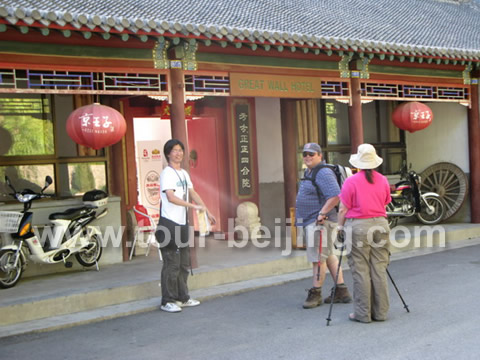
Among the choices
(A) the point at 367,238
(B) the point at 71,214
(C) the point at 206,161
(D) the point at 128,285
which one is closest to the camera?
(A) the point at 367,238

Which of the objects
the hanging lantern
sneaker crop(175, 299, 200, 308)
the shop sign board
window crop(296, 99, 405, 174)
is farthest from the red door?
sneaker crop(175, 299, 200, 308)

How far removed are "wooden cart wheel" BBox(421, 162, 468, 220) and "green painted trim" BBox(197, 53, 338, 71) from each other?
416cm

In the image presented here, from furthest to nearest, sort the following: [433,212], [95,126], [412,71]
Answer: [433,212], [412,71], [95,126]

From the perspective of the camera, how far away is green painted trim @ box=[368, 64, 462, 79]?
11.7m

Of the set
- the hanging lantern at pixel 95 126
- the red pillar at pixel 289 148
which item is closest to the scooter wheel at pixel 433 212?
the red pillar at pixel 289 148

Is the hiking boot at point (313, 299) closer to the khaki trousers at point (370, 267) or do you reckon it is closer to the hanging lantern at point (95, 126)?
the khaki trousers at point (370, 267)

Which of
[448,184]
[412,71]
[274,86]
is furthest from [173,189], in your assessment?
[448,184]

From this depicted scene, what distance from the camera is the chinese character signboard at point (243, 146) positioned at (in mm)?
12344

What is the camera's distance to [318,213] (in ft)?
23.6

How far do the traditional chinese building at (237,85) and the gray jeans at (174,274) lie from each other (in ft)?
7.05

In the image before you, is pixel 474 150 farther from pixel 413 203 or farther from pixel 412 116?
pixel 412 116

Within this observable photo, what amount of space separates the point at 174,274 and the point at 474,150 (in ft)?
26.2

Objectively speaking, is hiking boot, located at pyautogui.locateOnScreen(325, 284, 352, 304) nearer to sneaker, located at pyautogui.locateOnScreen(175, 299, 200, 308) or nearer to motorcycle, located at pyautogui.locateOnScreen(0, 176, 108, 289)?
sneaker, located at pyautogui.locateOnScreen(175, 299, 200, 308)

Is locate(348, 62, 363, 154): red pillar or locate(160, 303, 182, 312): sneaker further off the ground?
locate(348, 62, 363, 154): red pillar
